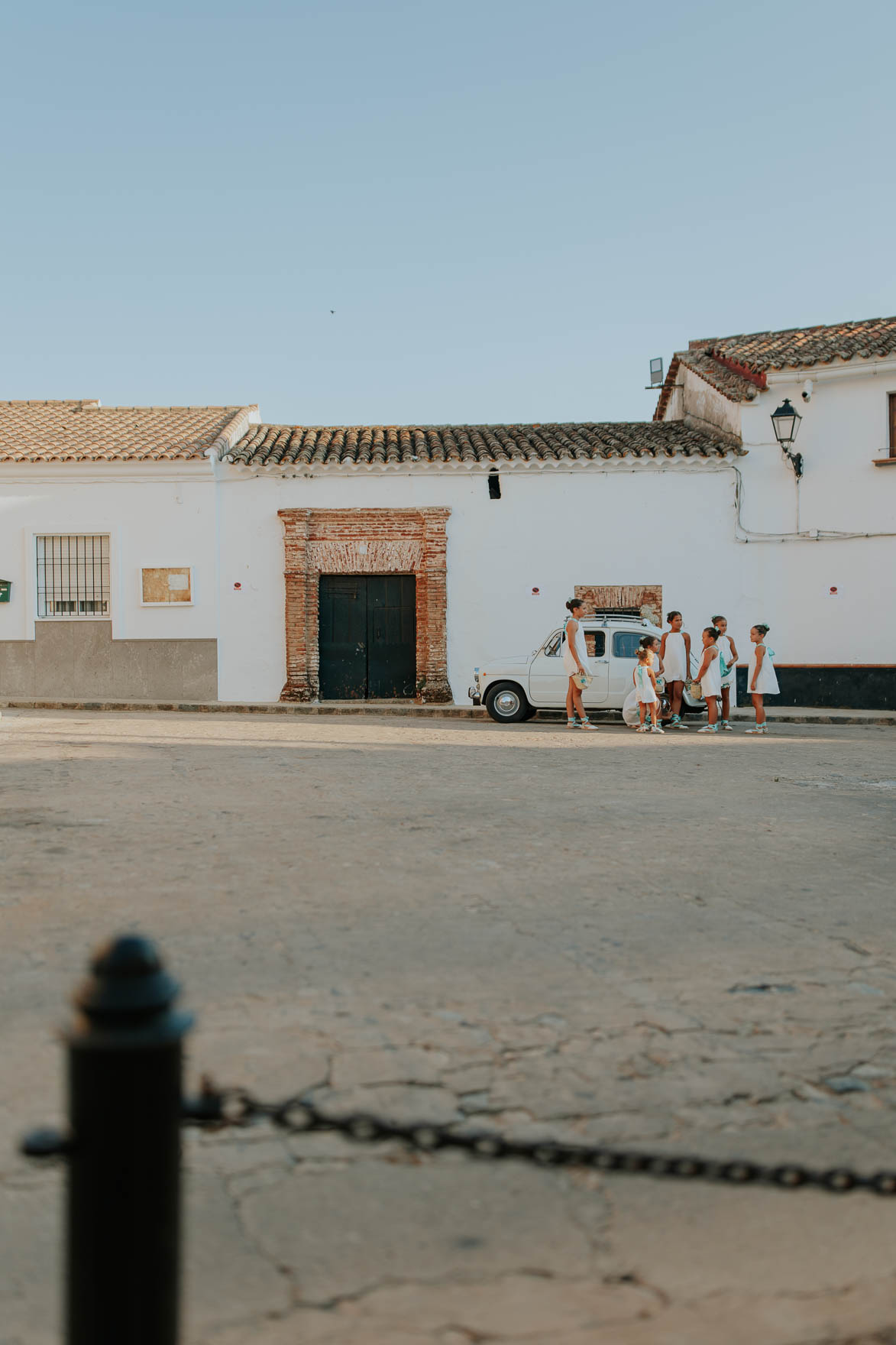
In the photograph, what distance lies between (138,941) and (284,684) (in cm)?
1940

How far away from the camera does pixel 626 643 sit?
16672 mm

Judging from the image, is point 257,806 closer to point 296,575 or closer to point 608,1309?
point 608,1309

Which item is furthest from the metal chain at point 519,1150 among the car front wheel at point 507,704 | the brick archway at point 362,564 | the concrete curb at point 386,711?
the brick archway at point 362,564

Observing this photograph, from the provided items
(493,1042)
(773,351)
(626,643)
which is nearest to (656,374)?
(773,351)

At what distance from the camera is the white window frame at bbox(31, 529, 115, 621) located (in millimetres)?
20703

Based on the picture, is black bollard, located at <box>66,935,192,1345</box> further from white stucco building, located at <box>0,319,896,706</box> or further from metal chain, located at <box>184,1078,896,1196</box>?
white stucco building, located at <box>0,319,896,706</box>

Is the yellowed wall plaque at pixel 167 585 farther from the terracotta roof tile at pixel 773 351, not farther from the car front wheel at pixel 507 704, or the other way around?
the terracotta roof tile at pixel 773 351

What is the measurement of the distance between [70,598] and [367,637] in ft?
17.5

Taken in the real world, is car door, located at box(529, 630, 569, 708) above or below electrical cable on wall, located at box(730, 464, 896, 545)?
below

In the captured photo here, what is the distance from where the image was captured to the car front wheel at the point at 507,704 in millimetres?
16664

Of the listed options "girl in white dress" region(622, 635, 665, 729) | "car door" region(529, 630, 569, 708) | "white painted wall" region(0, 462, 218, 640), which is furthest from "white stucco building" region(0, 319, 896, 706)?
"girl in white dress" region(622, 635, 665, 729)

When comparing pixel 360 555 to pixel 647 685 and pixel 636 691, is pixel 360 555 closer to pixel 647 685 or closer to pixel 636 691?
pixel 636 691

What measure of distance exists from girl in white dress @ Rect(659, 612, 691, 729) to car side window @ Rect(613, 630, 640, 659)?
27.7 inches

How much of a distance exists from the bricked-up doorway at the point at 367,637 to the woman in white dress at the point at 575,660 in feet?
18.5
